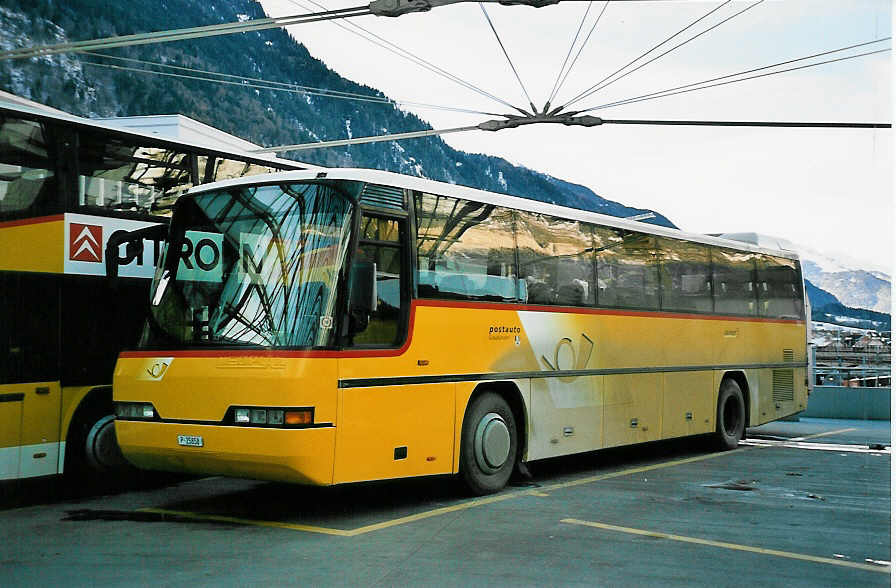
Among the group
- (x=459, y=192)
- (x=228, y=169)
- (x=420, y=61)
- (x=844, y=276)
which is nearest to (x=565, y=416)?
Result: (x=459, y=192)

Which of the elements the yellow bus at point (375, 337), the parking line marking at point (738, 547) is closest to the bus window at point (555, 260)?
the yellow bus at point (375, 337)

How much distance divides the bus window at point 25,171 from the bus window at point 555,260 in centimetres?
494

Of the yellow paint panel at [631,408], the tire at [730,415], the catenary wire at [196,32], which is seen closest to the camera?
the catenary wire at [196,32]

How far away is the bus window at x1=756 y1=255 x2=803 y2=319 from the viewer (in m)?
17.4

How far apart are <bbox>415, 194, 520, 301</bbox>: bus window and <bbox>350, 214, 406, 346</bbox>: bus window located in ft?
1.08

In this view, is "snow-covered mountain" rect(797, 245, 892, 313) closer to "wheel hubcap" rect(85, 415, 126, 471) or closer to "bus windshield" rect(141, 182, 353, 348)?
"bus windshield" rect(141, 182, 353, 348)

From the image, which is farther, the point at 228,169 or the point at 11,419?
the point at 228,169

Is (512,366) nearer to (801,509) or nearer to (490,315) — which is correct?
(490,315)

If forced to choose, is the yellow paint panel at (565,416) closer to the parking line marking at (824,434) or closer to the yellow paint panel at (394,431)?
the yellow paint panel at (394,431)

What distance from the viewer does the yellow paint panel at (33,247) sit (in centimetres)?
957

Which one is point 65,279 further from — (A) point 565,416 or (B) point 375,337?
(A) point 565,416

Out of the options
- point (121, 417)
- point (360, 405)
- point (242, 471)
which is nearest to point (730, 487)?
point (360, 405)

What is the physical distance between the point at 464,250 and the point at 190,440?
341 centimetres

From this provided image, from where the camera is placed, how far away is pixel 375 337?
9.32 meters
